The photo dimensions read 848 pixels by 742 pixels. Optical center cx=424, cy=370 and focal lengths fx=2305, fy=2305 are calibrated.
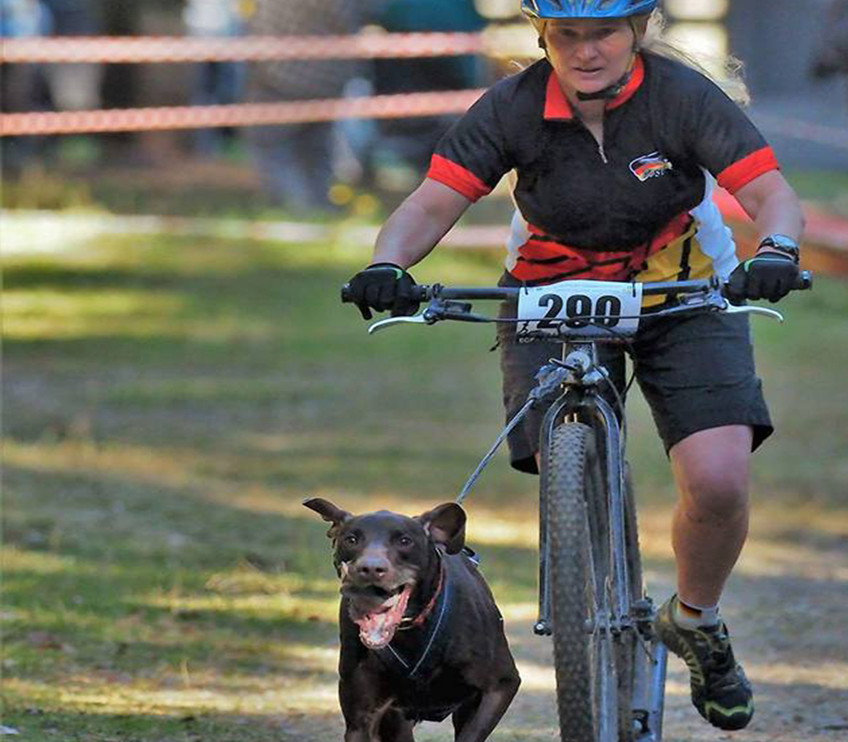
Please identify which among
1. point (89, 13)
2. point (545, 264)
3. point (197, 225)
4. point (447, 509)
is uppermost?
point (89, 13)

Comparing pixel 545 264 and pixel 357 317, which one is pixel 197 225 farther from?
Result: pixel 545 264

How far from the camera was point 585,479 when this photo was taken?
505 cm

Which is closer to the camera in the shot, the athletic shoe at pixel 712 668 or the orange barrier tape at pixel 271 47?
the athletic shoe at pixel 712 668

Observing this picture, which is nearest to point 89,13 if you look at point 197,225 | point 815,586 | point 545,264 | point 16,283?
point 197,225

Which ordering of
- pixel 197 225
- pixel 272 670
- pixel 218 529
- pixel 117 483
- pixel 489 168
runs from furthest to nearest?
pixel 197 225, pixel 117 483, pixel 218 529, pixel 272 670, pixel 489 168

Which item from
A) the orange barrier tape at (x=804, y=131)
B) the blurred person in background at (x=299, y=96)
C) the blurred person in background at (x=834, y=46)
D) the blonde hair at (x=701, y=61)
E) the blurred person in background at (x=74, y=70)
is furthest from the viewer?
the blurred person in background at (x=74, y=70)

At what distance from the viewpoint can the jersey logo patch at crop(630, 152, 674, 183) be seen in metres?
5.26

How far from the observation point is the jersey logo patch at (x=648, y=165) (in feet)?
17.3

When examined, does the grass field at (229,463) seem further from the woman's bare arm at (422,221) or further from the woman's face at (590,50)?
the woman's face at (590,50)

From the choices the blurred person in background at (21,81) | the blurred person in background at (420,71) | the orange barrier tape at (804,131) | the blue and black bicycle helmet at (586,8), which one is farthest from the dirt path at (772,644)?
the blurred person in background at (21,81)

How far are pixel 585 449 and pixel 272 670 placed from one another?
238cm

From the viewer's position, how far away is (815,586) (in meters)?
8.52

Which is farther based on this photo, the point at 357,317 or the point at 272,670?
the point at 357,317

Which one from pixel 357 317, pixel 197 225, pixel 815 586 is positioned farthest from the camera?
pixel 197 225
